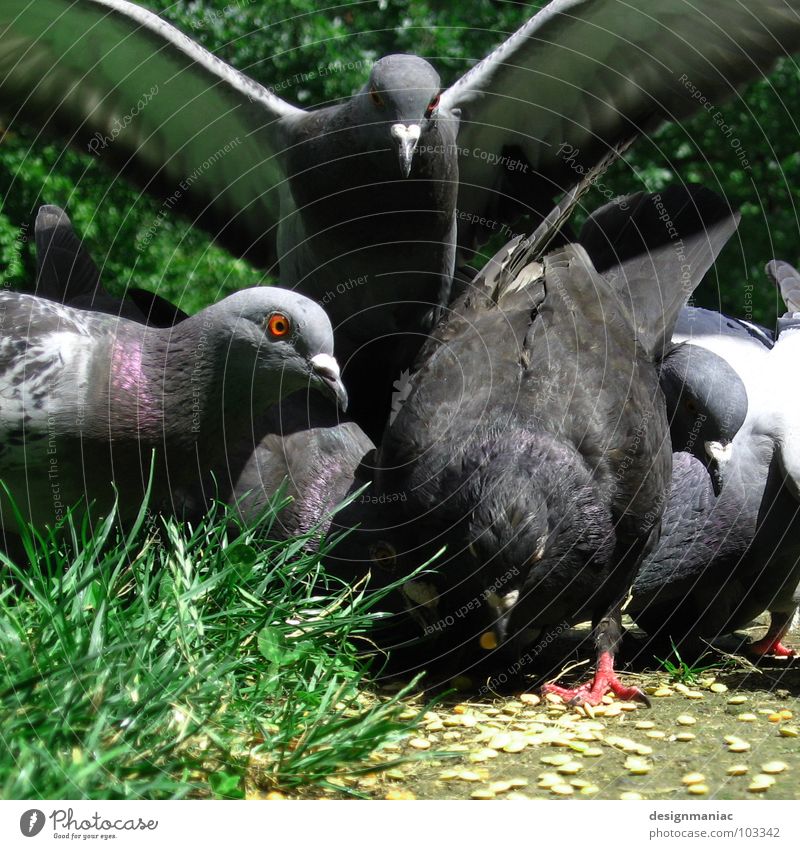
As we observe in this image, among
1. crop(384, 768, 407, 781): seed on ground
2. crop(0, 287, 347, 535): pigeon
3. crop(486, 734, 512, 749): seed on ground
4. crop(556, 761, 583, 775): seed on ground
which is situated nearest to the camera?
crop(384, 768, 407, 781): seed on ground

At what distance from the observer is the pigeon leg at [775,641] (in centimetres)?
517

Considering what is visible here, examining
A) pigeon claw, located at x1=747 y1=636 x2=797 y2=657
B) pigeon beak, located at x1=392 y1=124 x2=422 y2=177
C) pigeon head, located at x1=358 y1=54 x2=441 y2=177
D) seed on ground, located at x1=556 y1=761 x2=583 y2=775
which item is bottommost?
pigeon claw, located at x1=747 y1=636 x2=797 y2=657

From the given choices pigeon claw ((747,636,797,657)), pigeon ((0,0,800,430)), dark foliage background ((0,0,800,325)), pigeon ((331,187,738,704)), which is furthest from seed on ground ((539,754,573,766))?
dark foliage background ((0,0,800,325))

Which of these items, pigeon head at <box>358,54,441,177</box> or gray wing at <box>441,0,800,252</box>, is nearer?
pigeon head at <box>358,54,441,177</box>

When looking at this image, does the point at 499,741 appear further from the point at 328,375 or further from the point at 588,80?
the point at 588,80

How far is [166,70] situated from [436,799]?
4038mm

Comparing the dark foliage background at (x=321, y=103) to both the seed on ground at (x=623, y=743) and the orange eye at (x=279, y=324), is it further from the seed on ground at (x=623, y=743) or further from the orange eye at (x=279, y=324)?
the seed on ground at (x=623, y=743)

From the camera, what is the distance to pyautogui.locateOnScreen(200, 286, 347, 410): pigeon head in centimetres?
432

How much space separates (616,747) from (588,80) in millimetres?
3783

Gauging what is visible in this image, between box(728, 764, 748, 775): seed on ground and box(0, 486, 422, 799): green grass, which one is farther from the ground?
box(0, 486, 422, 799): green grass

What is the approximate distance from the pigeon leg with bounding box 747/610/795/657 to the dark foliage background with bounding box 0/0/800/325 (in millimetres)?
2276

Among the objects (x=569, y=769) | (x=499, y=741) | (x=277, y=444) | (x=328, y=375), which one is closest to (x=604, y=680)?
(x=499, y=741)

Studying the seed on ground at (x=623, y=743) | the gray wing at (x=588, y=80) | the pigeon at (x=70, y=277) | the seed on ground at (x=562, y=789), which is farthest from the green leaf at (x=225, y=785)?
the gray wing at (x=588, y=80)

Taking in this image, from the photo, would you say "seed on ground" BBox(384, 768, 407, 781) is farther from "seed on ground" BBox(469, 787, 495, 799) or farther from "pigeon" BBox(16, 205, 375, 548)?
"pigeon" BBox(16, 205, 375, 548)
